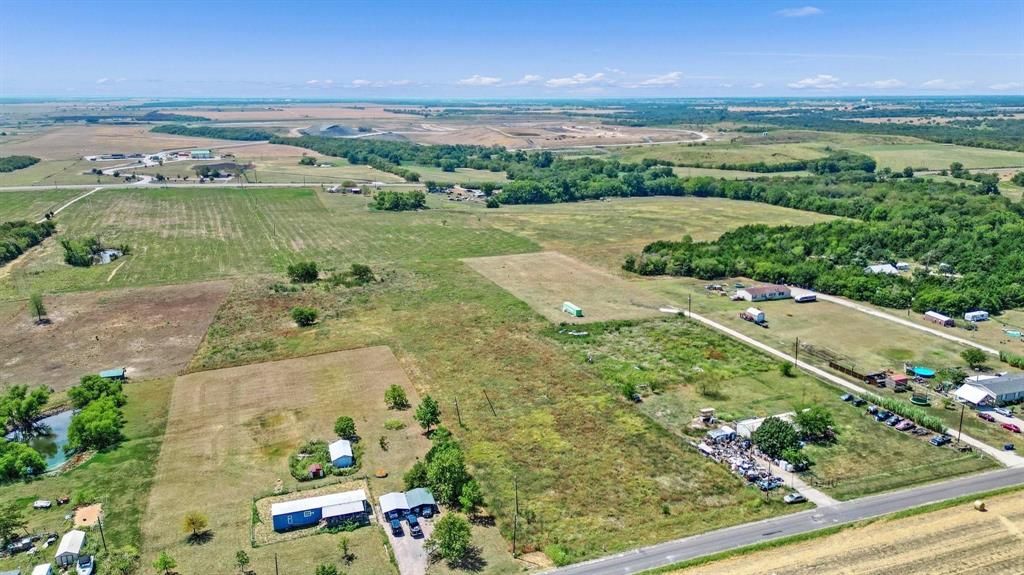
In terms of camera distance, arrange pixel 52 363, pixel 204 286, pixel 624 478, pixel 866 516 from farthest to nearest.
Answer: pixel 204 286 → pixel 52 363 → pixel 624 478 → pixel 866 516

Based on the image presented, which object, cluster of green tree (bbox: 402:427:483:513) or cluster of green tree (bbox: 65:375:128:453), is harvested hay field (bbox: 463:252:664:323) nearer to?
cluster of green tree (bbox: 402:427:483:513)

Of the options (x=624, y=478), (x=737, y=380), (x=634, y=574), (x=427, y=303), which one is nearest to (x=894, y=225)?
(x=737, y=380)

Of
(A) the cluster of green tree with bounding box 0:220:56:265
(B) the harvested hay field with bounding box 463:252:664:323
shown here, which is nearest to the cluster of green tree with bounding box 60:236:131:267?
(A) the cluster of green tree with bounding box 0:220:56:265

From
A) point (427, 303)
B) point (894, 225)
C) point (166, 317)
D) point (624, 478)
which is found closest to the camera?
point (624, 478)

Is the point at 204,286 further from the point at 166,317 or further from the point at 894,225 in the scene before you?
the point at 894,225

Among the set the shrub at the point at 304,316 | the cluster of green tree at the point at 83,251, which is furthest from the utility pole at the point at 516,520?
the cluster of green tree at the point at 83,251

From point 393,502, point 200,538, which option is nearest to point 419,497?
point 393,502

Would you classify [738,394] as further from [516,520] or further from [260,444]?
[260,444]
